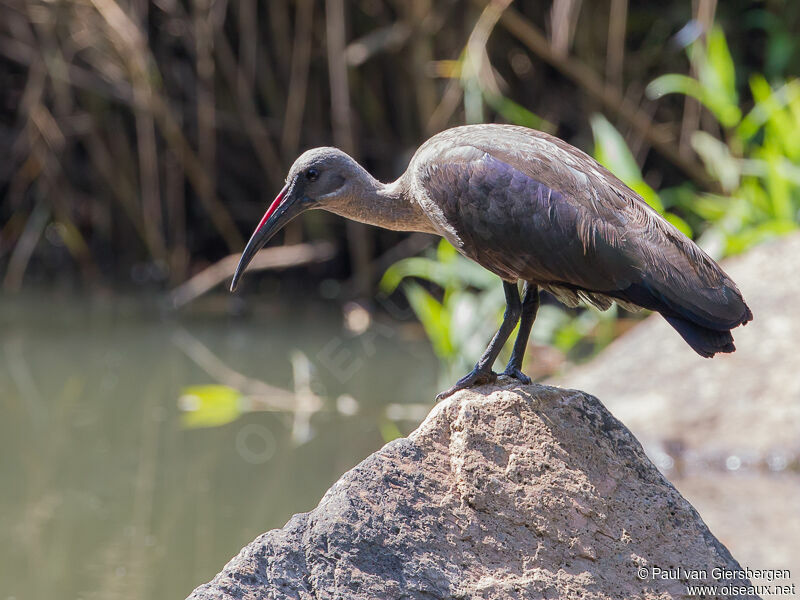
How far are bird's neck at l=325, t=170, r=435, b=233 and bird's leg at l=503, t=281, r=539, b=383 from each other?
17.1 inches

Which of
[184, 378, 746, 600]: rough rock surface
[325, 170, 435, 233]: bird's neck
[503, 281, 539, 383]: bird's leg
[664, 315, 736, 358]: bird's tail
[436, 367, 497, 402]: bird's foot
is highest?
[325, 170, 435, 233]: bird's neck

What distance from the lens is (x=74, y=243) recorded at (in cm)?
1091

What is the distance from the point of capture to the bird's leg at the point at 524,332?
3736 mm

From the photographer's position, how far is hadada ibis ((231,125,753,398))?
347cm

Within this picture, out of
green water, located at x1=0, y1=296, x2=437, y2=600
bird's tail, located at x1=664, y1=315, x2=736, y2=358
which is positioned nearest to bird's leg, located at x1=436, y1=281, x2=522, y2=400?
bird's tail, located at x1=664, y1=315, x2=736, y2=358

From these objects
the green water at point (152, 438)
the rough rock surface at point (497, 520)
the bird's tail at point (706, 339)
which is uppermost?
the bird's tail at point (706, 339)

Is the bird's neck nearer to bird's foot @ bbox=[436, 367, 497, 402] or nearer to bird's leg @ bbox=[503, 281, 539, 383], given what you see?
bird's leg @ bbox=[503, 281, 539, 383]

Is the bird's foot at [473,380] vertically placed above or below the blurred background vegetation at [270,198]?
above

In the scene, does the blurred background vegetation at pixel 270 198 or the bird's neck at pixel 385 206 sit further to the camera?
the blurred background vegetation at pixel 270 198

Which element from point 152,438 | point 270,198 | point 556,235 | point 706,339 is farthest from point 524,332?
point 270,198

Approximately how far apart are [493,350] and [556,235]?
40 cm

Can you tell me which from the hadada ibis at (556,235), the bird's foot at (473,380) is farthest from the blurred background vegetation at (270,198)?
the hadada ibis at (556,235)

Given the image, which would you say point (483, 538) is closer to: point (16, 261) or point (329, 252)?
point (329, 252)

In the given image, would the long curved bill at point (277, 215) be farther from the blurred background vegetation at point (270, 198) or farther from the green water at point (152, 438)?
the blurred background vegetation at point (270, 198)
